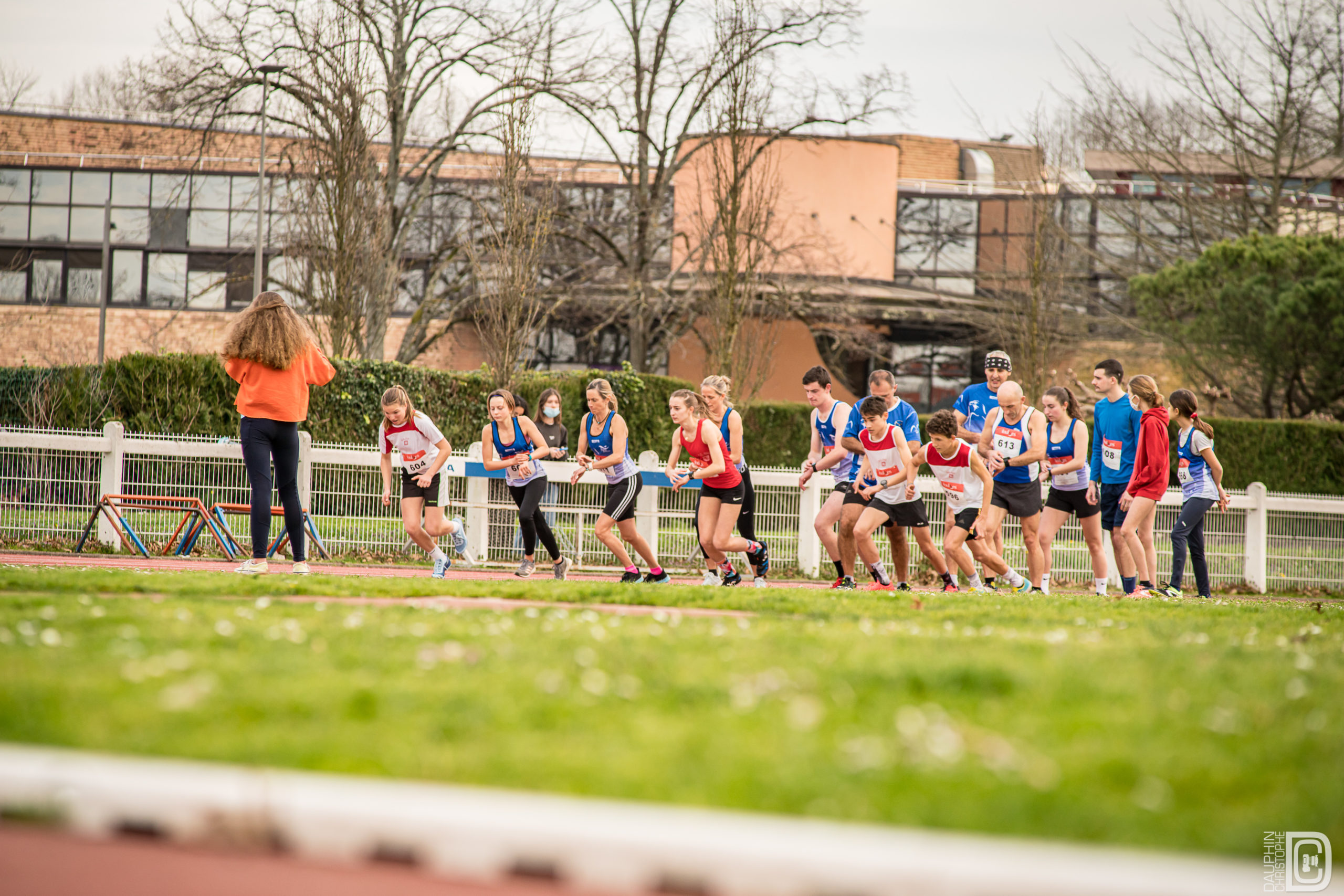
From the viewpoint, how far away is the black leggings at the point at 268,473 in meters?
9.39

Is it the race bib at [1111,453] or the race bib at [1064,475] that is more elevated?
the race bib at [1111,453]

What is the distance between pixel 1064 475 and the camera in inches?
460

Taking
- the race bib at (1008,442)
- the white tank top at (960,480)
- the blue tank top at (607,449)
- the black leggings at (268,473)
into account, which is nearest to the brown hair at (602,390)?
the blue tank top at (607,449)

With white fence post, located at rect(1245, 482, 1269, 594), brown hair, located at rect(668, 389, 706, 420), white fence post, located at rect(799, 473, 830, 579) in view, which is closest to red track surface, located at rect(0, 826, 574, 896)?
brown hair, located at rect(668, 389, 706, 420)

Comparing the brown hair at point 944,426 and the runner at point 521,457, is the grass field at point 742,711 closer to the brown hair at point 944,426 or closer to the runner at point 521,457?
the brown hair at point 944,426

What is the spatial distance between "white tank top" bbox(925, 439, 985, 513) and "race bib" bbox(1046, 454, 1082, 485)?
104 cm

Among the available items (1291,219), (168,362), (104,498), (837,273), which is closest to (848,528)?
(104,498)

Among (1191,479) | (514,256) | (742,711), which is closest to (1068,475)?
(1191,479)

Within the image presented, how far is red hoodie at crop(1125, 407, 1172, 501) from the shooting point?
37.5ft

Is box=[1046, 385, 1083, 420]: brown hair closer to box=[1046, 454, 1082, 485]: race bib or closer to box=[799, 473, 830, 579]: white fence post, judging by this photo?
box=[1046, 454, 1082, 485]: race bib

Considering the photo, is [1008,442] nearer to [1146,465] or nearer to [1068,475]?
[1068,475]

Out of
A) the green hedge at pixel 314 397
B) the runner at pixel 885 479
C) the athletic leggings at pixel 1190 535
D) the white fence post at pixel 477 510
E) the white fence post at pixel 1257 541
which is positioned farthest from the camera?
the green hedge at pixel 314 397

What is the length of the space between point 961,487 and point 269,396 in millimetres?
6357

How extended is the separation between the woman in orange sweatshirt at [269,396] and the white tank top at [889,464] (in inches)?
201
